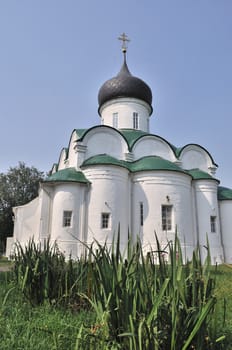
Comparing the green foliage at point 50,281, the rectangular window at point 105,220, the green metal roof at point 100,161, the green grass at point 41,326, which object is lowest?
the green grass at point 41,326

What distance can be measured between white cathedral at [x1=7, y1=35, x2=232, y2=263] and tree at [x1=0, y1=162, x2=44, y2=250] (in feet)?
43.4

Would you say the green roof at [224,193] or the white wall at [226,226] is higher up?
the green roof at [224,193]

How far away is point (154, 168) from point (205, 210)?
13.7 ft

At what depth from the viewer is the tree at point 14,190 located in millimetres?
28797

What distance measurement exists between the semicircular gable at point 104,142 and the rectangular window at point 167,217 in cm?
391

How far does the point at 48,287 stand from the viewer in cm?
387

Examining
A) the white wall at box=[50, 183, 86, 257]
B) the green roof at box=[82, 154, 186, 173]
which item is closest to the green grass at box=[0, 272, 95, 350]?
the white wall at box=[50, 183, 86, 257]

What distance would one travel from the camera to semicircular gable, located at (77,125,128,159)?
15594mm

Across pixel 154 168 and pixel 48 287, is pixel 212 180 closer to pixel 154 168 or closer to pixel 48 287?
pixel 154 168

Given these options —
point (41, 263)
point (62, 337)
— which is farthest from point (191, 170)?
point (62, 337)

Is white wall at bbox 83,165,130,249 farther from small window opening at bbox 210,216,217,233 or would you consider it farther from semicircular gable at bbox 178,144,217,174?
semicircular gable at bbox 178,144,217,174

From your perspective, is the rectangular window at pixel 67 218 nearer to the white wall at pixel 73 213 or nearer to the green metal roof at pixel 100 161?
the white wall at pixel 73 213

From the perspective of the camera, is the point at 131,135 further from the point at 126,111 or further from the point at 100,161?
the point at 100,161

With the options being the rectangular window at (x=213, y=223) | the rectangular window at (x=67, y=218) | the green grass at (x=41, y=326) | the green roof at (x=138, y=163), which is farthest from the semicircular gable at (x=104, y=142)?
the green grass at (x=41, y=326)
